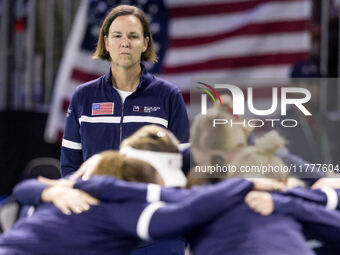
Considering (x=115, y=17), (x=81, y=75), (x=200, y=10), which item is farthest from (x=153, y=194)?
(x=200, y=10)

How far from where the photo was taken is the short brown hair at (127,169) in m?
1.38

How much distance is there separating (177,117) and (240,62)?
237 cm

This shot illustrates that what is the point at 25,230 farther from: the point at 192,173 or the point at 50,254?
the point at 192,173

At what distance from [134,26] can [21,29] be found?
333 centimetres

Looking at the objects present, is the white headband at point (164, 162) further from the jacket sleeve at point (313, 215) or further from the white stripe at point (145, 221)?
the jacket sleeve at point (313, 215)

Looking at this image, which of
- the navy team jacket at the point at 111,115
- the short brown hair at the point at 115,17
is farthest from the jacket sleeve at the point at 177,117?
the short brown hair at the point at 115,17

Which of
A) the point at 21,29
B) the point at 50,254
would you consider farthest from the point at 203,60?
the point at 50,254

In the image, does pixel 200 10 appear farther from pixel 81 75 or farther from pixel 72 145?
pixel 72 145

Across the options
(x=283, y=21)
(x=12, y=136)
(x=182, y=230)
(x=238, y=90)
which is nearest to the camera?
(x=182, y=230)

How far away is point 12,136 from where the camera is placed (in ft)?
15.2

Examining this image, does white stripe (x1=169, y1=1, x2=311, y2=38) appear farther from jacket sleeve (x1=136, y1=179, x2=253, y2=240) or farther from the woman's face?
jacket sleeve (x1=136, y1=179, x2=253, y2=240)

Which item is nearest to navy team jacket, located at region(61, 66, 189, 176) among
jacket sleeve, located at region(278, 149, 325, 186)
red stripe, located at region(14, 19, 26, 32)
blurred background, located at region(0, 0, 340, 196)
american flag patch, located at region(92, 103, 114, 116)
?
american flag patch, located at region(92, 103, 114, 116)

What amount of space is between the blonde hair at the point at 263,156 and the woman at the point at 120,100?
1.06ft

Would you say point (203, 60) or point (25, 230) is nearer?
point (25, 230)
